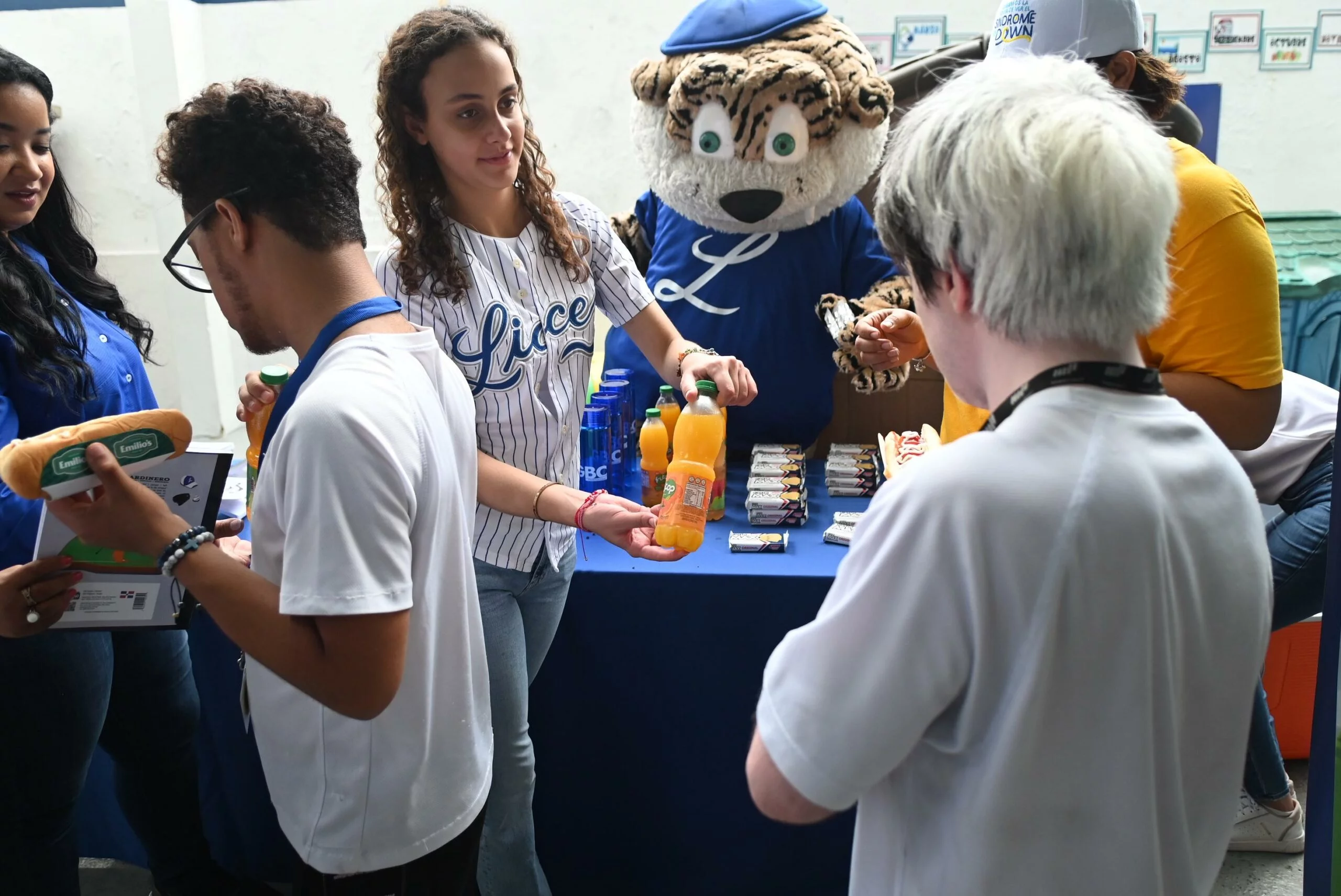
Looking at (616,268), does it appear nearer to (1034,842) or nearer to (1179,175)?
(1179,175)

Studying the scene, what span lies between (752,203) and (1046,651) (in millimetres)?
1789

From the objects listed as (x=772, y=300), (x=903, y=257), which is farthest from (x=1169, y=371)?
(x=772, y=300)

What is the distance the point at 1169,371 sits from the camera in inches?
56.7

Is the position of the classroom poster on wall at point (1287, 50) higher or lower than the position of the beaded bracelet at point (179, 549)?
higher

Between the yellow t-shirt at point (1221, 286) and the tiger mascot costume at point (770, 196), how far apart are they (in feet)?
3.01

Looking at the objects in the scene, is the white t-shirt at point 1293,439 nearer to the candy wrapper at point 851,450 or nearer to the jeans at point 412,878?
the candy wrapper at point 851,450

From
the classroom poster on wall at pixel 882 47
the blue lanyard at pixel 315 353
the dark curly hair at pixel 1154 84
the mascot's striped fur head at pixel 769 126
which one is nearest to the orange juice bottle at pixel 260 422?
the blue lanyard at pixel 315 353

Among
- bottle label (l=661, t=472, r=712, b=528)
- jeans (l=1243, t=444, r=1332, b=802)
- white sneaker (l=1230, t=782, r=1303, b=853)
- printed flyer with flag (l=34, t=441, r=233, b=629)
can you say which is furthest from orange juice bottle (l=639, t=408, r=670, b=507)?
white sneaker (l=1230, t=782, r=1303, b=853)

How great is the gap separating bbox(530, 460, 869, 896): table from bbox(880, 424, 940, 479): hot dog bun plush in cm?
23

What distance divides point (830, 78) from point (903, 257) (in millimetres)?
1599

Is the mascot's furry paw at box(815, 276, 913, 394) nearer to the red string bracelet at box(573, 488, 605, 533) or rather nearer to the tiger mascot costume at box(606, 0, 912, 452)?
the tiger mascot costume at box(606, 0, 912, 452)

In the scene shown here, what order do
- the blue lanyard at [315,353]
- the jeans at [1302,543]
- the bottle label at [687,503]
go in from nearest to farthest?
the blue lanyard at [315,353]
the bottle label at [687,503]
the jeans at [1302,543]

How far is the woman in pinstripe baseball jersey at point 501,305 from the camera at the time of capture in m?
1.59

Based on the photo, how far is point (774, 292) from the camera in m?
2.44
